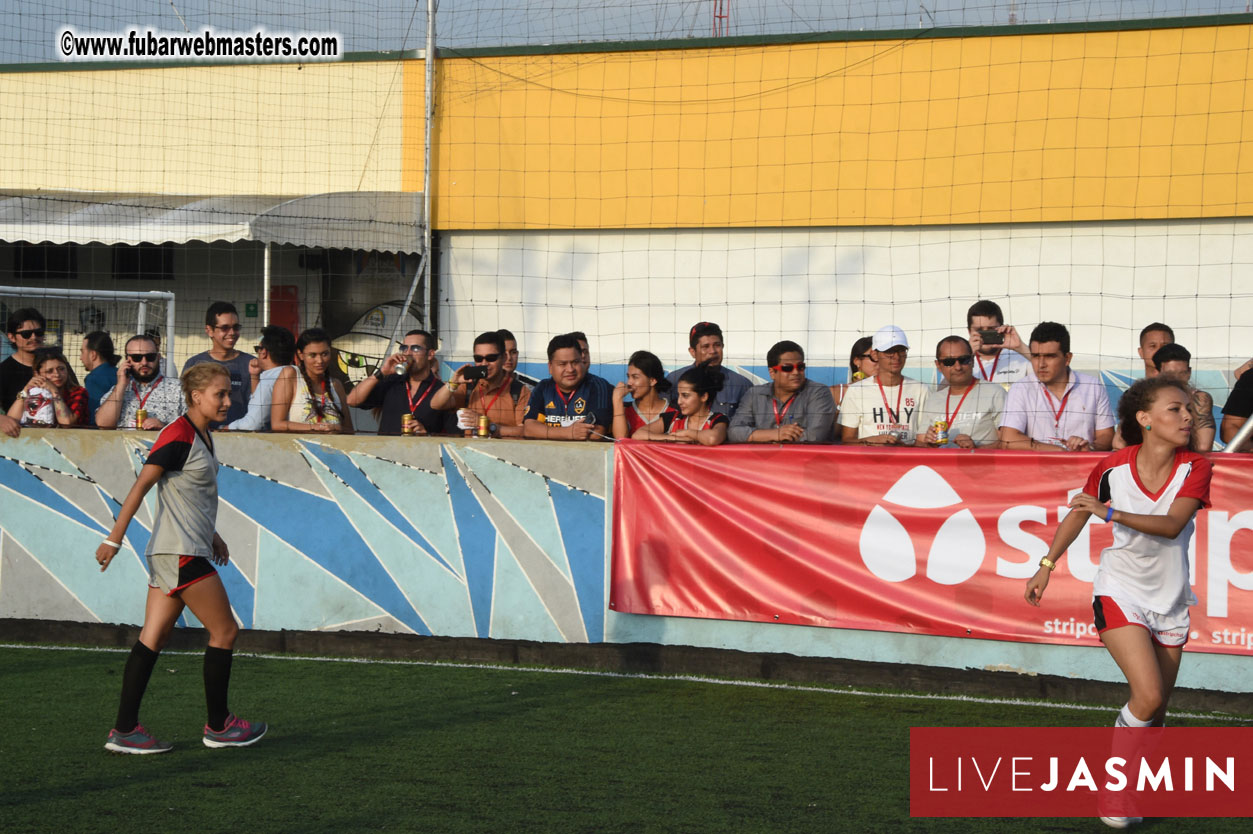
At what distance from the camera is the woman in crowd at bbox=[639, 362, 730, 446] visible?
8062 millimetres

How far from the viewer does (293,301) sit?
15.9 m

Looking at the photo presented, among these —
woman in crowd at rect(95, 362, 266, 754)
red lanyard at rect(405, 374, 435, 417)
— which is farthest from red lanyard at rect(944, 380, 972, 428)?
woman in crowd at rect(95, 362, 266, 754)

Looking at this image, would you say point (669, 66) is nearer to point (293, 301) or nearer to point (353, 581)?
point (293, 301)

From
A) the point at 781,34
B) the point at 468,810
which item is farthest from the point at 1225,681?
the point at 781,34

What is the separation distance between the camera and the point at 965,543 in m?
7.49

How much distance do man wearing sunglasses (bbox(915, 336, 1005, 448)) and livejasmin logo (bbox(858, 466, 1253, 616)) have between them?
35 centimetres

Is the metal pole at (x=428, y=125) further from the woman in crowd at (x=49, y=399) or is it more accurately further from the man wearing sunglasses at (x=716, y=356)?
the man wearing sunglasses at (x=716, y=356)

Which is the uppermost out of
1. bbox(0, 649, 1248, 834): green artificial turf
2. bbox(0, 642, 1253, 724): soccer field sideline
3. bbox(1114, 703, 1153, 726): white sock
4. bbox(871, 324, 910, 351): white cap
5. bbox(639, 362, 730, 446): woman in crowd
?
bbox(871, 324, 910, 351): white cap

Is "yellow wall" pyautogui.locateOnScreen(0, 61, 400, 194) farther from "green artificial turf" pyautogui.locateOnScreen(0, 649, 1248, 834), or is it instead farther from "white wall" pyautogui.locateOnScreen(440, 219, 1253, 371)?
"green artificial turf" pyautogui.locateOnScreen(0, 649, 1248, 834)

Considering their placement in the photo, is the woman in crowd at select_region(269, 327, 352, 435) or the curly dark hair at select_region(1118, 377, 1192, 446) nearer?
the curly dark hair at select_region(1118, 377, 1192, 446)

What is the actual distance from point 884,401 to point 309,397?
3703 mm

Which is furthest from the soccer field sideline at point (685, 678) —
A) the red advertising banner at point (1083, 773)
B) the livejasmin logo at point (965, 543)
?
the red advertising banner at point (1083, 773)

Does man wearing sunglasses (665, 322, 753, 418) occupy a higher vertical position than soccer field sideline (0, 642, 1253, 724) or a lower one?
higher

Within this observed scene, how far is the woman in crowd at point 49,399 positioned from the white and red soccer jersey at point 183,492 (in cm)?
355
